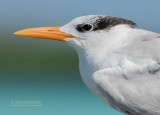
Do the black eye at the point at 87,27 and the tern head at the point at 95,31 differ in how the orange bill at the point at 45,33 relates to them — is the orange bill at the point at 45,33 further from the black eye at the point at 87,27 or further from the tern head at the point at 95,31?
the black eye at the point at 87,27

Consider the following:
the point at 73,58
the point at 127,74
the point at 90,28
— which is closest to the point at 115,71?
Result: the point at 127,74

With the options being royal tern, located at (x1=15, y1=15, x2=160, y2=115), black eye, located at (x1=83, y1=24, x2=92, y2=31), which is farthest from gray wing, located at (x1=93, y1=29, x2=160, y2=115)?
black eye, located at (x1=83, y1=24, x2=92, y2=31)

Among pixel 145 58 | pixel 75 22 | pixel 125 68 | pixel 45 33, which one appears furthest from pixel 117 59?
pixel 45 33

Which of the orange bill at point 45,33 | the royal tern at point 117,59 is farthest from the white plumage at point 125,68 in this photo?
the orange bill at point 45,33

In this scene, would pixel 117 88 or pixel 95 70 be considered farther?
pixel 95 70

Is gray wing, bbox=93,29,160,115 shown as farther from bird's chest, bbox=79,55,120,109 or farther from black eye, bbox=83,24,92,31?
black eye, bbox=83,24,92,31

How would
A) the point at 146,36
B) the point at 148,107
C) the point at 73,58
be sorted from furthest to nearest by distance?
the point at 73,58 → the point at 146,36 → the point at 148,107

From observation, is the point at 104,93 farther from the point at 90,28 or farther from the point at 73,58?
the point at 73,58
